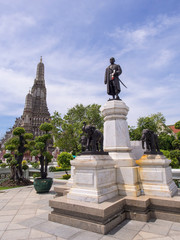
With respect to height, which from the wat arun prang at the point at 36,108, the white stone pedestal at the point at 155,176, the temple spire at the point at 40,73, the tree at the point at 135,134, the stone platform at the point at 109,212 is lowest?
the stone platform at the point at 109,212

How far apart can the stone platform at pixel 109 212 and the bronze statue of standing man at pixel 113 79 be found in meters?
4.48

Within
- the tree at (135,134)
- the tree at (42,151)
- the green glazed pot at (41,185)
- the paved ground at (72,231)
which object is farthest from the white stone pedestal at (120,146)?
the tree at (135,134)

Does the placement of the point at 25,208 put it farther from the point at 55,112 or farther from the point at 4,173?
the point at 55,112

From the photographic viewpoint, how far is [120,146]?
6.79m

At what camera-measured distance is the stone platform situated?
420cm

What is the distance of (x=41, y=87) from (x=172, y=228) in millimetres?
99670

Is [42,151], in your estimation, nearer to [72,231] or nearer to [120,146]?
[120,146]

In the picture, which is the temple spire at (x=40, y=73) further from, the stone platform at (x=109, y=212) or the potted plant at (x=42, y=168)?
the stone platform at (x=109, y=212)

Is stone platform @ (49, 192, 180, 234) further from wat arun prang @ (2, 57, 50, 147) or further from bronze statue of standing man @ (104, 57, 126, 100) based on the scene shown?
wat arun prang @ (2, 57, 50, 147)

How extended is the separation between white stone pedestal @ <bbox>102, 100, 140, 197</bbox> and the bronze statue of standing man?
0.68 m

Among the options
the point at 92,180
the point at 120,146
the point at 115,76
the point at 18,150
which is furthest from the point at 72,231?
the point at 18,150

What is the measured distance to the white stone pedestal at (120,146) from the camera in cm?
581

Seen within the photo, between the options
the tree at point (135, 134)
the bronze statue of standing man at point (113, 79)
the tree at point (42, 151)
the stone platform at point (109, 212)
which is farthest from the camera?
the tree at point (135, 134)

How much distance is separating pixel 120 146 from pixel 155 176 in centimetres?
170
